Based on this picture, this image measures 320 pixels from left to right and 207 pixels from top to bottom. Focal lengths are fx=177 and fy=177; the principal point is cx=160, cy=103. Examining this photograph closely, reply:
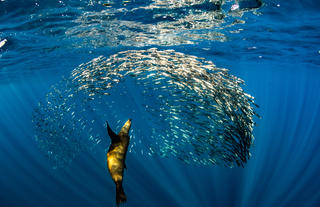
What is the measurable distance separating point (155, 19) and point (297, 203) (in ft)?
65.6

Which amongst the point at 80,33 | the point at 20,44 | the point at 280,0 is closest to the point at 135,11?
the point at 80,33

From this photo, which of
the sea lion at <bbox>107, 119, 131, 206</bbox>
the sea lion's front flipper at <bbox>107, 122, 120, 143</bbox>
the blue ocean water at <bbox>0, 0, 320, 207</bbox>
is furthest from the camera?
the blue ocean water at <bbox>0, 0, 320, 207</bbox>

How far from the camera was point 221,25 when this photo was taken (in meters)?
11.1

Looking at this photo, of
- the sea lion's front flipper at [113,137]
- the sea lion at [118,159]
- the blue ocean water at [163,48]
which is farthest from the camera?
the blue ocean water at [163,48]

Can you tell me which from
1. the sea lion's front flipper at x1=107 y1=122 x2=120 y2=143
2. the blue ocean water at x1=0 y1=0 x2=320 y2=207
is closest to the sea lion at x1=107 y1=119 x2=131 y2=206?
the sea lion's front flipper at x1=107 y1=122 x2=120 y2=143

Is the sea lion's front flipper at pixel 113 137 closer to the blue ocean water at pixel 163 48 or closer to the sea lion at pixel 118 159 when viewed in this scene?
the sea lion at pixel 118 159

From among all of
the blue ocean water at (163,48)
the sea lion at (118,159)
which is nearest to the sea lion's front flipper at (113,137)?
the sea lion at (118,159)

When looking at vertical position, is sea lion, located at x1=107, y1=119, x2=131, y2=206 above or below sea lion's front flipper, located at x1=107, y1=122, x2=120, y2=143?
below

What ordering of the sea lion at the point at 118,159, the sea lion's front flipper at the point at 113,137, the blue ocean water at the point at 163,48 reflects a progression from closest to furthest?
the sea lion at the point at 118,159 < the sea lion's front flipper at the point at 113,137 < the blue ocean water at the point at 163,48

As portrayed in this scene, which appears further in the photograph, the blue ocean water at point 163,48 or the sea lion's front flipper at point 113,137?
the blue ocean water at point 163,48

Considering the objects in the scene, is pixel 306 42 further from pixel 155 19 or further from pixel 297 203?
pixel 297 203

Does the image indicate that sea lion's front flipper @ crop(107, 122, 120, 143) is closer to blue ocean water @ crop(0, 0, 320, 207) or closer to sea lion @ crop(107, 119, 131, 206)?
sea lion @ crop(107, 119, 131, 206)

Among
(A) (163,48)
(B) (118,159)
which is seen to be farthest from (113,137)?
(A) (163,48)

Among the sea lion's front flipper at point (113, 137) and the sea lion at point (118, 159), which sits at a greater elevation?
the sea lion's front flipper at point (113, 137)
